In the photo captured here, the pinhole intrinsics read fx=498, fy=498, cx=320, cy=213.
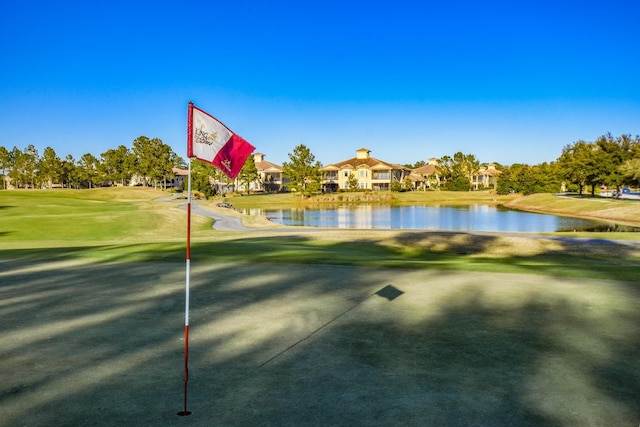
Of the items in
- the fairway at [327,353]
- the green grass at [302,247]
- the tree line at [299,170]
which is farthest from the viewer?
the tree line at [299,170]

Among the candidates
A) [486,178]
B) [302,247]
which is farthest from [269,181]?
[302,247]

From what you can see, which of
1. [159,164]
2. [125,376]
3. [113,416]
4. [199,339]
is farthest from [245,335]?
[159,164]

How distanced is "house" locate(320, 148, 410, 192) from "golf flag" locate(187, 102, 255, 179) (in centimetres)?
13934

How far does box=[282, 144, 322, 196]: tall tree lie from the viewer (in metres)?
126

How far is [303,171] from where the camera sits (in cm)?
12612

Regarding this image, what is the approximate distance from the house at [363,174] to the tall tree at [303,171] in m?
Answer: 21.3

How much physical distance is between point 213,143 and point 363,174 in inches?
5863

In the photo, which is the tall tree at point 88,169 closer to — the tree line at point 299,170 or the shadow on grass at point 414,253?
the tree line at point 299,170

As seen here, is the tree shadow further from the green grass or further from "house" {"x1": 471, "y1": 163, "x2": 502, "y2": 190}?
"house" {"x1": 471, "y1": 163, "x2": 502, "y2": 190}

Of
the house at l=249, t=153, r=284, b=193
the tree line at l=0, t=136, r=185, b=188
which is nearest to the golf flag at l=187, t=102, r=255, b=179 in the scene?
the tree line at l=0, t=136, r=185, b=188

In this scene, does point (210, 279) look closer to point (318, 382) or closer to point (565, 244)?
point (318, 382)

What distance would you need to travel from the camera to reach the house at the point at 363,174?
505 feet

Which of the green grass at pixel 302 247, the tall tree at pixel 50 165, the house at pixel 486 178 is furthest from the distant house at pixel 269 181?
the green grass at pixel 302 247

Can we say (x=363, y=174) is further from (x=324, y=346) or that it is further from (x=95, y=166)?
(x=324, y=346)
